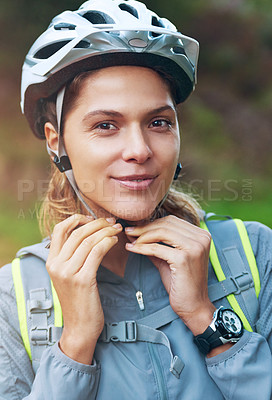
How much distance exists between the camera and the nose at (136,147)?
228 centimetres

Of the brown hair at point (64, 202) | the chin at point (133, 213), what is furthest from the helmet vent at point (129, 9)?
the chin at point (133, 213)

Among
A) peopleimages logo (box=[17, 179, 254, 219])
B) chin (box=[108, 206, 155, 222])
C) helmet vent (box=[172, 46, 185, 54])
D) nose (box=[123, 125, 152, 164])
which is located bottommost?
peopleimages logo (box=[17, 179, 254, 219])

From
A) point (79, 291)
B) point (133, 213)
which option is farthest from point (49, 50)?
point (79, 291)

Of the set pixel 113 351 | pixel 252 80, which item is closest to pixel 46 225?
pixel 113 351

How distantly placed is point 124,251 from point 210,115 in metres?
8.67

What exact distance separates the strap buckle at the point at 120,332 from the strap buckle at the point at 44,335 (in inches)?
8.6

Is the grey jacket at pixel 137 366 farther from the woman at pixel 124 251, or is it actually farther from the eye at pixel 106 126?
the eye at pixel 106 126

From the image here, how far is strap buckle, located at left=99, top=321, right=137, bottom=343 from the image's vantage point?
7.45 feet

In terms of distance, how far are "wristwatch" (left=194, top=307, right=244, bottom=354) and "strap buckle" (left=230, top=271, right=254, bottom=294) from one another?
176 millimetres

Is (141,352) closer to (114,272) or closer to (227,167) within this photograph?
(114,272)

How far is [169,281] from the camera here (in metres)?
2.38

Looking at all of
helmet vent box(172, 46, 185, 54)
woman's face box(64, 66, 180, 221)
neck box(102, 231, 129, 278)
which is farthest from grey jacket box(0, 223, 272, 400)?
helmet vent box(172, 46, 185, 54)

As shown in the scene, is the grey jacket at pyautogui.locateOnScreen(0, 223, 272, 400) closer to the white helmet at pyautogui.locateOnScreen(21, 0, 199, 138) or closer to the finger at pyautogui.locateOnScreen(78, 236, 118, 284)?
the finger at pyautogui.locateOnScreen(78, 236, 118, 284)

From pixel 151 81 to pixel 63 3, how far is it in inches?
300
